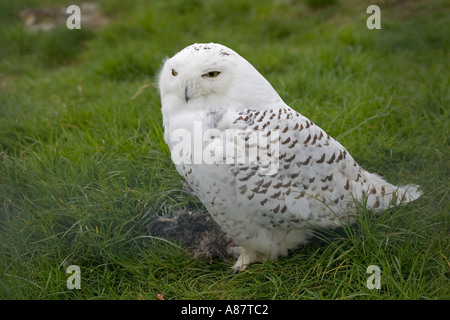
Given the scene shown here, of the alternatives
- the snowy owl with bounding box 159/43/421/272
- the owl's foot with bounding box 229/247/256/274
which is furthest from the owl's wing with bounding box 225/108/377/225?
the owl's foot with bounding box 229/247/256/274

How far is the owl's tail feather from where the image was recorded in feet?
9.42

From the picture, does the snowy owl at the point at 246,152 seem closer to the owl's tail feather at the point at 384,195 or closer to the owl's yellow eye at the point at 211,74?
the owl's yellow eye at the point at 211,74

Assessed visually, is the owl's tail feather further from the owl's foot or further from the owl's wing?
the owl's foot

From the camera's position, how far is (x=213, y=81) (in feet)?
8.52

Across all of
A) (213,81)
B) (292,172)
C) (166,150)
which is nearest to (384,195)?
(292,172)

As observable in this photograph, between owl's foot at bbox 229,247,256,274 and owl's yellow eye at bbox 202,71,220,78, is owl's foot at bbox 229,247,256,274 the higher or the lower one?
the lower one

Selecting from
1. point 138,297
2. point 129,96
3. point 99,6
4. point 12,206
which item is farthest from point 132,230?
point 99,6

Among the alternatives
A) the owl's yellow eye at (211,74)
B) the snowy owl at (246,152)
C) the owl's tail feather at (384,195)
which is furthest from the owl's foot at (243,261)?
the owl's yellow eye at (211,74)

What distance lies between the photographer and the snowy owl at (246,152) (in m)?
2.56

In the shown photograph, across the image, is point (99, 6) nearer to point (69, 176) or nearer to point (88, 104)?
point (88, 104)

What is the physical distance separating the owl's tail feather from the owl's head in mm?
838

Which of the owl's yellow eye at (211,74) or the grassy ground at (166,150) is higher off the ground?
the owl's yellow eye at (211,74)

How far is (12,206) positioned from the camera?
322 centimetres

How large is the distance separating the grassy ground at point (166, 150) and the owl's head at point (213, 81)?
2.81 feet
